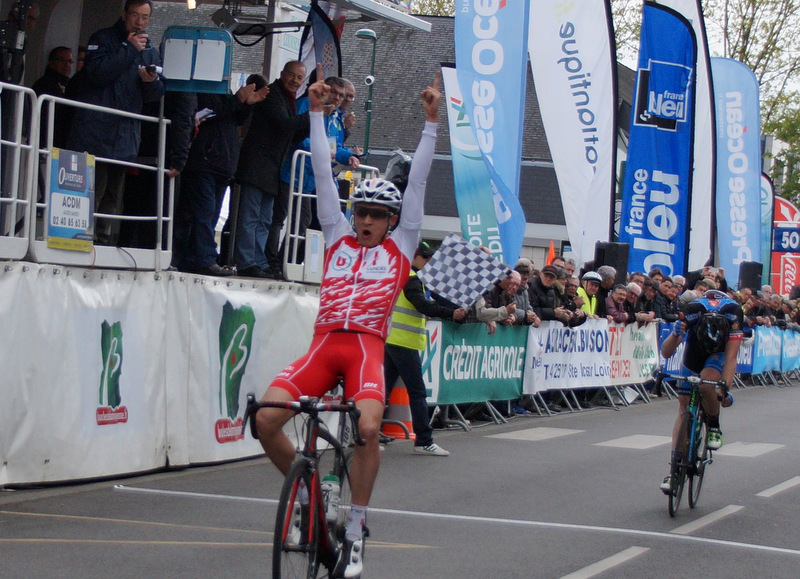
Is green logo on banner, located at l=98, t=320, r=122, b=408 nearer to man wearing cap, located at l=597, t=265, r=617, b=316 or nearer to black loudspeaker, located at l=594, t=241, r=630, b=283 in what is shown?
man wearing cap, located at l=597, t=265, r=617, b=316

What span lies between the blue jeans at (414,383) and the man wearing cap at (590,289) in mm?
6825

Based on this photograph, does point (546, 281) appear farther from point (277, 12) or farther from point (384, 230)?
point (384, 230)

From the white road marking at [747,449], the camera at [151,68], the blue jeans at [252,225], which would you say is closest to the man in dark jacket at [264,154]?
the blue jeans at [252,225]

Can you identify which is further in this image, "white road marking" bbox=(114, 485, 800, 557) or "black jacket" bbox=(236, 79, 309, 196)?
"black jacket" bbox=(236, 79, 309, 196)

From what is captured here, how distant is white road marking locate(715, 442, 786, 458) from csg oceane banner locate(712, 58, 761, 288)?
14.2m

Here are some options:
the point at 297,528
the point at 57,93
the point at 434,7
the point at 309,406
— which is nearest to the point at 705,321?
the point at 309,406

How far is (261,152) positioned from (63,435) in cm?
357

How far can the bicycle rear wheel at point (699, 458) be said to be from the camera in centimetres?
935

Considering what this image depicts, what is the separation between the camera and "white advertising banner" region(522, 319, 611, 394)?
16.5 metres

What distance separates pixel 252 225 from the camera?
11273 mm

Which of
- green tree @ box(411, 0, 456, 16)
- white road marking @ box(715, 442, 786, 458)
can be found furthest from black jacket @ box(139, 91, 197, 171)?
green tree @ box(411, 0, 456, 16)

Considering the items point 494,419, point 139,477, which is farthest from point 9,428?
point 494,419

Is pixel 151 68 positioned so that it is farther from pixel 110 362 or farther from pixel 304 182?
pixel 304 182

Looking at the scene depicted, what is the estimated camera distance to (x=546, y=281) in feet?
55.9
